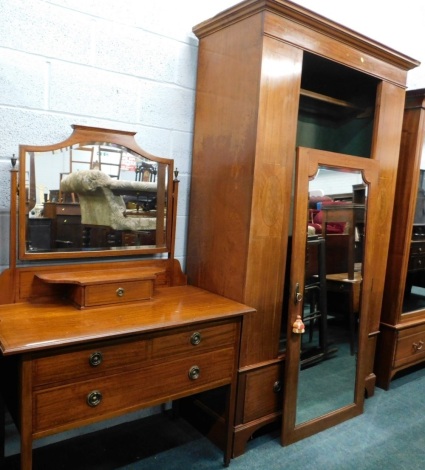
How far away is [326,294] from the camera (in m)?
2.19

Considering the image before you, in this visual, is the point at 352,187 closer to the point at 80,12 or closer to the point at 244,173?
the point at 244,173

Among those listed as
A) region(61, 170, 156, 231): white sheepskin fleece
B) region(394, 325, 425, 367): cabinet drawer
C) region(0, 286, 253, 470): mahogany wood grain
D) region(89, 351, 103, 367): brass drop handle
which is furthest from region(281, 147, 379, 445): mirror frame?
region(89, 351, 103, 367): brass drop handle

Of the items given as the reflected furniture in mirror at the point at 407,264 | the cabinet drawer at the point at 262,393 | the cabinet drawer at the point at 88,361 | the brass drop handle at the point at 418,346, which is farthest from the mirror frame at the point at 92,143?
the brass drop handle at the point at 418,346

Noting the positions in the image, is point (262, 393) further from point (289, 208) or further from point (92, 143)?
point (92, 143)

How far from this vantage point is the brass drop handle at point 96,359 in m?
1.40

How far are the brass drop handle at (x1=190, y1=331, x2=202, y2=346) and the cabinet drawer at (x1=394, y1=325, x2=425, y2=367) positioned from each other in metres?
1.60

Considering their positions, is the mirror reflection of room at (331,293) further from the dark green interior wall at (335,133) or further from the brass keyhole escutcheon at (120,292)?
the brass keyhole escutcheon at (120,292)

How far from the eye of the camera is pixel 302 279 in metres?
1.96

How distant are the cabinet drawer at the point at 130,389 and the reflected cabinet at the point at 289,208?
0.19m

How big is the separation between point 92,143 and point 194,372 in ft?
3.44

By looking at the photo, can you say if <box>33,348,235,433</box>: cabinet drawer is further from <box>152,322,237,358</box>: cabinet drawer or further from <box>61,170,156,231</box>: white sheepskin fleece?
<box>61,170,156,231</box>: white sheepskin fleece

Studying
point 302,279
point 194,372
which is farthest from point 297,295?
point 194,372

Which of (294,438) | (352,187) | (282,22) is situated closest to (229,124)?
(282,22)

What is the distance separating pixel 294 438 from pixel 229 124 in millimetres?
1553
